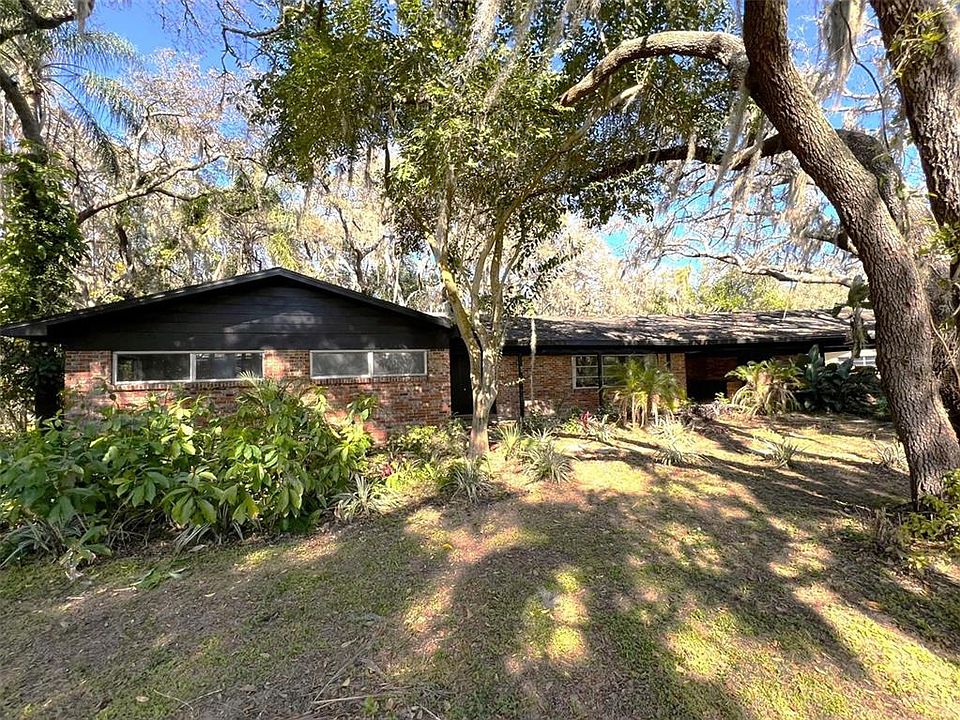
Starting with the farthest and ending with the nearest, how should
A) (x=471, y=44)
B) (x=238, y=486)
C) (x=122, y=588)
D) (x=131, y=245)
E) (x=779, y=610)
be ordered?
(x=131, y=245)
(x=471, y=44)
(x=238, y=486)
(x=122, y=588)
(x=779, y=610)

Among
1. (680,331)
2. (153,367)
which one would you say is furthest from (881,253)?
(153,367)

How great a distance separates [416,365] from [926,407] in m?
8.27

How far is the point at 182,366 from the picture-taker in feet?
28.5

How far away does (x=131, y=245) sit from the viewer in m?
16.3

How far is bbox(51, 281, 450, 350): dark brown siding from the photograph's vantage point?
27.2 ft

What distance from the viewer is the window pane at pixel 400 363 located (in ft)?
32.8

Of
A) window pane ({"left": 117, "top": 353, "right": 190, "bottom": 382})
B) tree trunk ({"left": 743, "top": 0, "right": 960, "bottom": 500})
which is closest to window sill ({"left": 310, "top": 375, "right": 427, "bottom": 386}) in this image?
window pane ({"left": 117, "top": 353, "right": 190, "bottom": 382})

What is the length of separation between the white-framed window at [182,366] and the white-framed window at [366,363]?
1143mm

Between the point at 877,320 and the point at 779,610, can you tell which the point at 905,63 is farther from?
the point at 779,610

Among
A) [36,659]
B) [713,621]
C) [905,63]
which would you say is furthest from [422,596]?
[905,63]

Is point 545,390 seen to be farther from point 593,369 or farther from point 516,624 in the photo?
point 516,624

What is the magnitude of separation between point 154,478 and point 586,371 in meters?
10.6

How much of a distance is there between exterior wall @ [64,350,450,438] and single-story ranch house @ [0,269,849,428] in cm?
2

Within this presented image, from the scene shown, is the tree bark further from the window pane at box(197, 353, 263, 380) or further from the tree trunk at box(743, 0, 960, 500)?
the window pane at box(197, 353, 263, 380)
